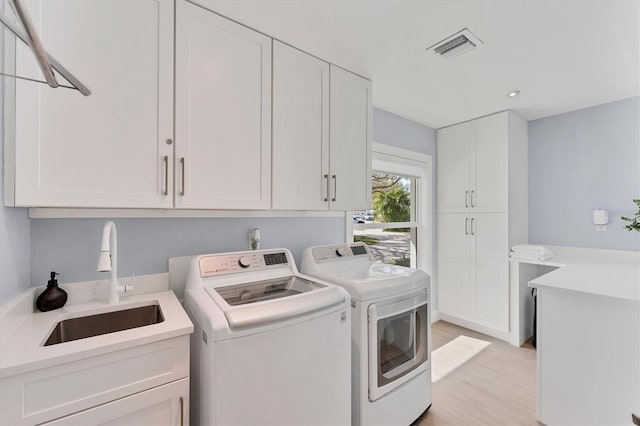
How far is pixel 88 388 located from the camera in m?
0.96

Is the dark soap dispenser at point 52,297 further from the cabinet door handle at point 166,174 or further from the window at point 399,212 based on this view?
the window at point 399,212

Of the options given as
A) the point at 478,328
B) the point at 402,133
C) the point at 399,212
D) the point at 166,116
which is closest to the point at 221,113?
the point at 166,116

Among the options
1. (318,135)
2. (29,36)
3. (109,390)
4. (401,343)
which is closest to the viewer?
(29,36)

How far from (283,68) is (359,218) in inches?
64.3

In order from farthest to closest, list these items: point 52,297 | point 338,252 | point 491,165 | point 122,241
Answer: point 491,165 → point 338,252 → point 122,241 → point 52,297

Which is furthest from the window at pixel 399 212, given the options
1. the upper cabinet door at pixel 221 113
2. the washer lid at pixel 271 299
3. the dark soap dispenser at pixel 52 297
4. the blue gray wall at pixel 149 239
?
the dark soap dispenser at pixel 52 297

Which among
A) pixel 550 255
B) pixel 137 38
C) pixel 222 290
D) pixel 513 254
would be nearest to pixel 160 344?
pixel 222 290

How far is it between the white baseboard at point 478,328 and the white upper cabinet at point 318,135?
2.12 metres

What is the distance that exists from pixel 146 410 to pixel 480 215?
128 inches

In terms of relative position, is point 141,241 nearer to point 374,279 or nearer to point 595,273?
point 374,279

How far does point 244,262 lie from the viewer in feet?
5.56

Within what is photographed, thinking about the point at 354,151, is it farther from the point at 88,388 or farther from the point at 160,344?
the point at 88,388

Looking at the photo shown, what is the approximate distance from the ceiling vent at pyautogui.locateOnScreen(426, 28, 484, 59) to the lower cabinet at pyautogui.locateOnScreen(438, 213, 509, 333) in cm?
182

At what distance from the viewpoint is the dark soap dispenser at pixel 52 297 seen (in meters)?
1.24
